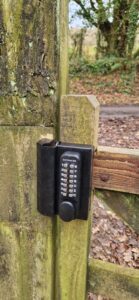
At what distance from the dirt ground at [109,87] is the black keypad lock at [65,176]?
38.8 feet

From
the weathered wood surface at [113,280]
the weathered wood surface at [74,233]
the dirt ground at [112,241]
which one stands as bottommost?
the dirt ground at [112,241]

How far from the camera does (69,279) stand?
3.92 feet

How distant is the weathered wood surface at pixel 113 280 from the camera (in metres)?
1.18

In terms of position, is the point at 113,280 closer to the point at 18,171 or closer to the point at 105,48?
the point at 18,171

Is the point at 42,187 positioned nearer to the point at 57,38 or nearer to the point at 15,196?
the point at 15,196

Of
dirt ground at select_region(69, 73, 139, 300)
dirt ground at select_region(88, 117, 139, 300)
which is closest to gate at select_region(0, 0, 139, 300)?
dirt ground at select_region(69, 73, 139, 300)

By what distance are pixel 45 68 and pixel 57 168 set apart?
29 centimetres

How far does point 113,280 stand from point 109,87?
14.3 m

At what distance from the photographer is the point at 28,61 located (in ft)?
3.26

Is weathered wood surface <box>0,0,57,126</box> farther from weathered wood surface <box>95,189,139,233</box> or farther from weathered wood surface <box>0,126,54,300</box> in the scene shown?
weathered wood surface <box>95,189,139,233</box>

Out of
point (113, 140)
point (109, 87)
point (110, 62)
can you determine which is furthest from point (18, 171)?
point (110, 62)

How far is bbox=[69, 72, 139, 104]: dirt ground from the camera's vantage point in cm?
1343

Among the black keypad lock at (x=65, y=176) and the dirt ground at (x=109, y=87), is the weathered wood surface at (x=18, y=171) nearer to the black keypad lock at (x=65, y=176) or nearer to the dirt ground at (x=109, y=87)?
the black keypad lock at (x=65, y=176)

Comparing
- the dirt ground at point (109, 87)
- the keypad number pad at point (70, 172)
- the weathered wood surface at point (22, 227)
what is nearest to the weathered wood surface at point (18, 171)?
the weathered wood surface at point (22, 227)
